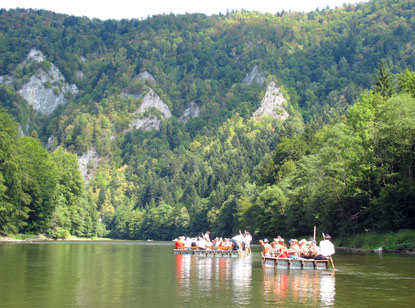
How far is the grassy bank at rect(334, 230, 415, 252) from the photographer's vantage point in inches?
2468

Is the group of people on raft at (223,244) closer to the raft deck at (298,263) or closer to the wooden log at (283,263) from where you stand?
the raft deck at (298,263)

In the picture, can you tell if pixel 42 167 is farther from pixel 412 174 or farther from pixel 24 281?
pixel 24 281

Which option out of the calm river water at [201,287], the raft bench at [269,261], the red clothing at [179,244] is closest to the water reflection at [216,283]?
the calm river water at [201,287]

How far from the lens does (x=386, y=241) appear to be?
66.5m

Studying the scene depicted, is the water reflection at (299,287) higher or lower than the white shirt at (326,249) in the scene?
lower

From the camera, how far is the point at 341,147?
273 feet

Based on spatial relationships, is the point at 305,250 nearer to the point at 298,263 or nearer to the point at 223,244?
the point at 298,263

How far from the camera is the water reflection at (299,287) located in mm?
27509

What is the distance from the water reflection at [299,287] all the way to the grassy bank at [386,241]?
23450 millimetres

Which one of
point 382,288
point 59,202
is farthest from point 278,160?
point 382,288

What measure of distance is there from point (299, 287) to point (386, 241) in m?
36.9

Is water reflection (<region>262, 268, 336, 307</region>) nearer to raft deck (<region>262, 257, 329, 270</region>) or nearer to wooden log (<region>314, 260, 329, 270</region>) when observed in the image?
raft deck (<region>262, 257, 329, 270</region>)

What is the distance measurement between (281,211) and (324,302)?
81.3 metres

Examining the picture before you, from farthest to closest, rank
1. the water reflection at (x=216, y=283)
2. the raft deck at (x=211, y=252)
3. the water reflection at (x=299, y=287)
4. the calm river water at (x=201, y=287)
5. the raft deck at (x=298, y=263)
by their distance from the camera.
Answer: the raft deck at (x=211, y=252) → the raft deck at (x=298, y=263) → the water reflection at (x=216, y=283) → the water reflection at (x=299, y=287) → the calm river water at (x=201, y=287)
